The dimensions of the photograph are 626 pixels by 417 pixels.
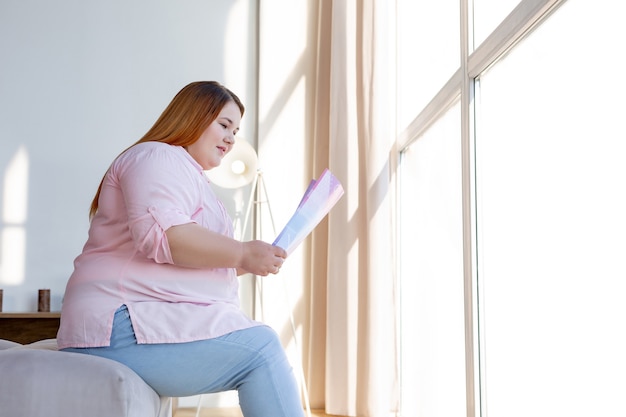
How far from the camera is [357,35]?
158 inches

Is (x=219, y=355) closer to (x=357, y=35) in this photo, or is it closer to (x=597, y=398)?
(x=597, y=398)

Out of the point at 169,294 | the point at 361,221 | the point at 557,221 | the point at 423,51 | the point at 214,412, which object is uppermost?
the point at 423,51

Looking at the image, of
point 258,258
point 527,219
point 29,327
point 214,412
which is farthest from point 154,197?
point 214,412

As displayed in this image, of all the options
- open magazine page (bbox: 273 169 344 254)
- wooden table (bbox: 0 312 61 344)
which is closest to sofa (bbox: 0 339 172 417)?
open magazine page (bbox: 273 169 344 254)

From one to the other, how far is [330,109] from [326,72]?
34cm

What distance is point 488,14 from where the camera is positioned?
2.56m

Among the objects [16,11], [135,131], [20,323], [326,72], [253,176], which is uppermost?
[16,11]

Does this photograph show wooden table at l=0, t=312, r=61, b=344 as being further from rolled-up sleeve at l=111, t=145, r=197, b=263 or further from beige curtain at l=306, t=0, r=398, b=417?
rolled-up sleeve at l=111, t=145, r=197, b=263

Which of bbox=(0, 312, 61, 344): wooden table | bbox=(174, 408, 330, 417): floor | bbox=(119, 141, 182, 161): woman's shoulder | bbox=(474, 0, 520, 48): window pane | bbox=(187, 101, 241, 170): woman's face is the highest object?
bbox=(474, 0, 520, 48): window pane

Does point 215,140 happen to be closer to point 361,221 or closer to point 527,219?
point 527,219

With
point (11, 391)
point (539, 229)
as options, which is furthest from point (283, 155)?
point (11, 391)

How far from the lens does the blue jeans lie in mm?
1449

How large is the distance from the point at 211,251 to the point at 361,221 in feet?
8.00

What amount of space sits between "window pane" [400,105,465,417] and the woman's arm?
5.03 feet
